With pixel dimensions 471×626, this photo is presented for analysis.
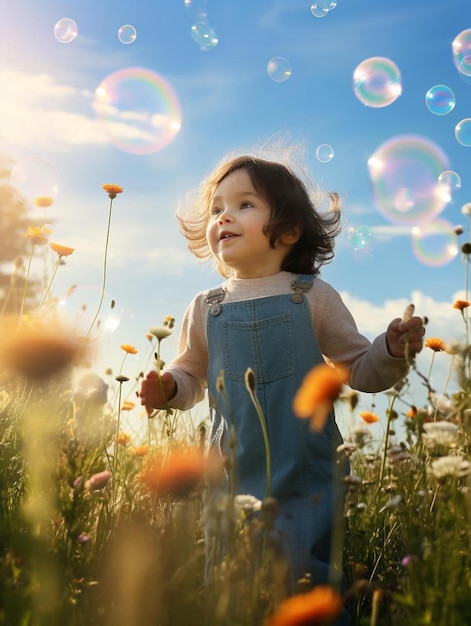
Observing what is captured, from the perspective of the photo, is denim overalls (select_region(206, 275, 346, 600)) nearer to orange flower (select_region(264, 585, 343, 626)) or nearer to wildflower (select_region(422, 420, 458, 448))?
wildflower (select_region(422, 420, 458, 448))

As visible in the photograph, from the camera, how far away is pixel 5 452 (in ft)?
9.29

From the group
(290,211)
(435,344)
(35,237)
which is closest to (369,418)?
(435,344)

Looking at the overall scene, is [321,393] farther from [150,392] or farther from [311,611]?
[150,392]

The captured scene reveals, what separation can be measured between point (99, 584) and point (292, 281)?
1.42 m

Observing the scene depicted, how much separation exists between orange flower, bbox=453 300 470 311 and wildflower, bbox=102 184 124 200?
1.72 meters

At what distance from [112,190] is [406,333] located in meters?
1.83

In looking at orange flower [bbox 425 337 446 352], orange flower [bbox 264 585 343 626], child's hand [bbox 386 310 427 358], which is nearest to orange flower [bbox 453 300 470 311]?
orange flower [bbox 425 337 446 352]

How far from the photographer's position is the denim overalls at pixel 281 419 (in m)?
2.38

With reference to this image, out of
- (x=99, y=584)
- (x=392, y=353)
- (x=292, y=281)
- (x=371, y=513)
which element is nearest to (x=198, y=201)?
(x=292, y=281)

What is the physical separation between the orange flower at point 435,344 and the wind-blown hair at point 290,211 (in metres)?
0.64

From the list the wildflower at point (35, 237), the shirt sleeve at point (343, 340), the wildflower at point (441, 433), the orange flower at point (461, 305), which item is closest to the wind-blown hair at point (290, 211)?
the shirt sleeve at point (343, 340)

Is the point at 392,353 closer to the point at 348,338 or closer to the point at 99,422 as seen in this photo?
the point at 348,338

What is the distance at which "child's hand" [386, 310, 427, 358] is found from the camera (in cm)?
225

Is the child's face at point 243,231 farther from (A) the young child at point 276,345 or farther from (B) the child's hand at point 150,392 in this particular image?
(B) the child's hand at point 150,392
